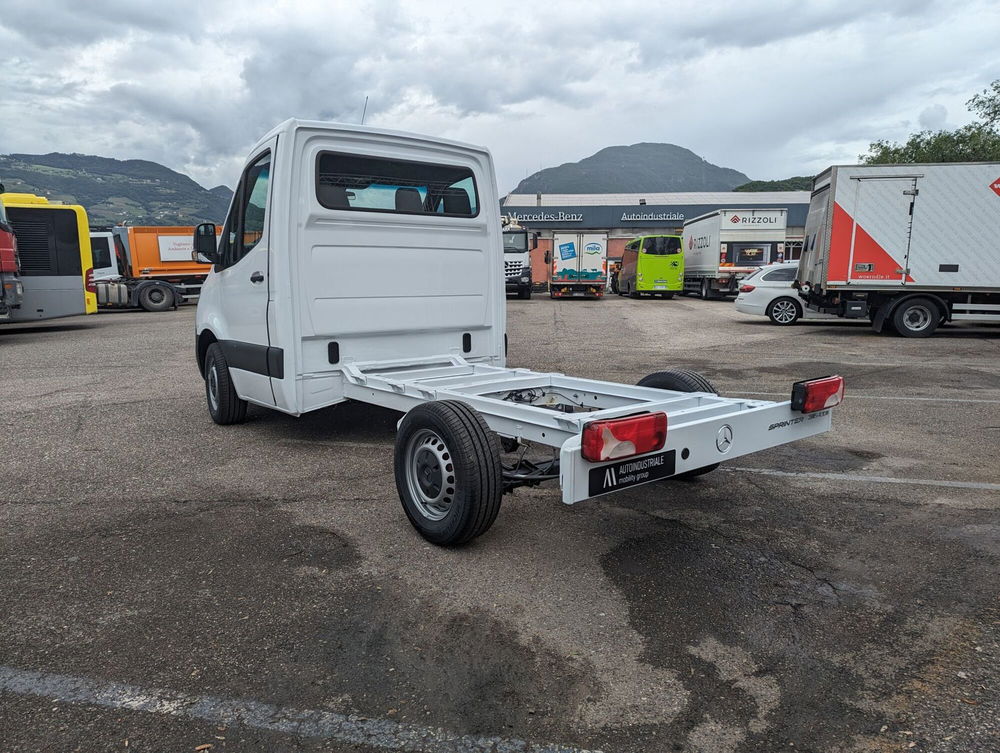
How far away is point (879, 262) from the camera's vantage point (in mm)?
13141

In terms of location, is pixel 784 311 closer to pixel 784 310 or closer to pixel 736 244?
pixel 784 310

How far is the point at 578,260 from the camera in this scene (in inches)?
1053

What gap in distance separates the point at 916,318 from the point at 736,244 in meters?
13.1

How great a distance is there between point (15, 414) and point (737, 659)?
281 inches

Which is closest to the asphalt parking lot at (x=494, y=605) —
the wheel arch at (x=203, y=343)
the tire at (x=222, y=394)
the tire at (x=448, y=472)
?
the tire at (x=448, y=472)

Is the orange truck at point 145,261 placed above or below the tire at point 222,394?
above

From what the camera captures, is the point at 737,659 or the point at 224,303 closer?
the point at 737,659

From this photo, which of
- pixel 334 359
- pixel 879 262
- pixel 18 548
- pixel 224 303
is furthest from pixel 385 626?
pixel 879 262

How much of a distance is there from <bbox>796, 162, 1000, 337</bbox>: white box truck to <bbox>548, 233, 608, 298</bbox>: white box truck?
13.3 meters

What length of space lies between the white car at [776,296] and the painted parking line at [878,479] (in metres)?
12.5

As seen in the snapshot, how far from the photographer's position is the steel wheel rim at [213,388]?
604 cm

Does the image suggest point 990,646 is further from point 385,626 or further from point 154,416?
point 154,416

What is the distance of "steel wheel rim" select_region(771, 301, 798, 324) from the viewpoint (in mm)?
16359

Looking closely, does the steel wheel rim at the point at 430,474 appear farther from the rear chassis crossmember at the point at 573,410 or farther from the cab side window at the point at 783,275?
the cab side window at the point at 783,275
